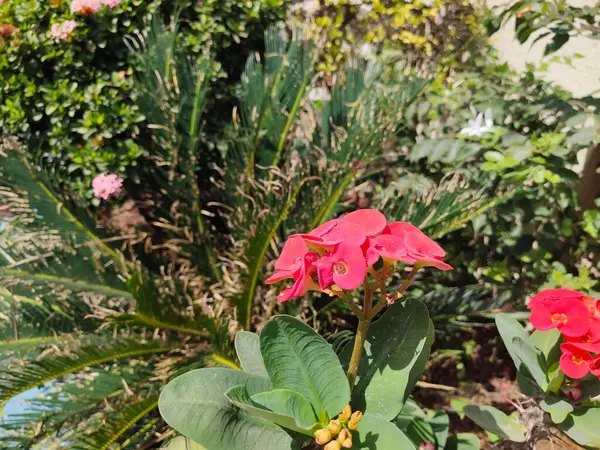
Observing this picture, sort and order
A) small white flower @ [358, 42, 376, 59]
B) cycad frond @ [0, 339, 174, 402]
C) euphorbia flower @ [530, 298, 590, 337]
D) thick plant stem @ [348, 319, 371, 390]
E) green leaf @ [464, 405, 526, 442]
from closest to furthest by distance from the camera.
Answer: thick plant stem @ [348, 319, 371, 390] < euphorbia flower @ [530, 298, 590, 337] < green leaf @ [464, 405, 526, 442] < cycad frond @ [0, 339, 174, 402] < small white flower @ [358, 42, 376, 59]

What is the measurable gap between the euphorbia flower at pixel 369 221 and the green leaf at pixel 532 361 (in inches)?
20.4

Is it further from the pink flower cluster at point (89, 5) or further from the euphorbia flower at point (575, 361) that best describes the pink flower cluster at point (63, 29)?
the euphorbia flower at point (575, 361)

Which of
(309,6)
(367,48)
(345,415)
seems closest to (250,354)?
(345,415)

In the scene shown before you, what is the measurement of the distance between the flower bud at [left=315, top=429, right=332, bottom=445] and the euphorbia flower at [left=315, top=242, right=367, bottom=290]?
25cm

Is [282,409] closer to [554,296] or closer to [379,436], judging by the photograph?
[379,436]

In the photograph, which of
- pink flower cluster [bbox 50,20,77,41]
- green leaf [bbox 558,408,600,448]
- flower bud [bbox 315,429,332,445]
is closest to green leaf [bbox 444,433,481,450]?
green leaf [bbox 558,408,600,448]

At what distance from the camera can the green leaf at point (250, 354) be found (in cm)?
110

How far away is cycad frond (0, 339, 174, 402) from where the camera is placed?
4.98ft

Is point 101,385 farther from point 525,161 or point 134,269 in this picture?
point 525,161

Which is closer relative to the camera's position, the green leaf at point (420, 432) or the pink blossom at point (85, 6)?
the green leaf at point (420, 432)

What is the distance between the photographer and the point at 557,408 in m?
1.18

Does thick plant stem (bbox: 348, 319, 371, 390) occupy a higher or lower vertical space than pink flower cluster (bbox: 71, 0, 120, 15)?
lower

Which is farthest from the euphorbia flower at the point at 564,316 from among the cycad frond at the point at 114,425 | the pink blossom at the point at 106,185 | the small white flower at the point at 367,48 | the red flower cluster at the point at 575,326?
the small white flower at the point at 367,48

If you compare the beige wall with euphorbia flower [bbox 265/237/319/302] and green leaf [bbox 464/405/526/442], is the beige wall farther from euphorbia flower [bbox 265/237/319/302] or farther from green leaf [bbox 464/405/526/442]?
euphorbia flower [bbox 265/237/319/302]
